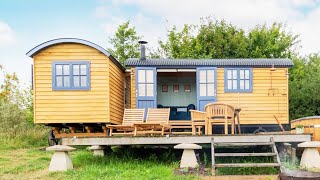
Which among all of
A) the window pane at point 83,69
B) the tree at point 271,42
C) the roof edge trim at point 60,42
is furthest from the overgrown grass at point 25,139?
the tree at point 271,42

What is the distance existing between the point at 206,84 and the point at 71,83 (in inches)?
152

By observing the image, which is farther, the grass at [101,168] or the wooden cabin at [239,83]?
the wooden cabin at [239,83]

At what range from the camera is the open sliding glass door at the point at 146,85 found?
40.6 feet

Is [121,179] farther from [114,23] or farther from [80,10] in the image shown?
[114,23]

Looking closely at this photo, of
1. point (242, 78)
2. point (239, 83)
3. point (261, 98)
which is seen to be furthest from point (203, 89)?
point (261, 98)

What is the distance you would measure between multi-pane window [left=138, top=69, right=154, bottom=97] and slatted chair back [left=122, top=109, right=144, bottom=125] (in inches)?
30.8

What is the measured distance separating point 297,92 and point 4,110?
1216 centimetres

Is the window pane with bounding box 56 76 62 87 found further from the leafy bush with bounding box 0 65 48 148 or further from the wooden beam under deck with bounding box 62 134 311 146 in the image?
the leafy bush with bounding box 0 65 48 148

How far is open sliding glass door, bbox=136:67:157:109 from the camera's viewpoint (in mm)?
12367

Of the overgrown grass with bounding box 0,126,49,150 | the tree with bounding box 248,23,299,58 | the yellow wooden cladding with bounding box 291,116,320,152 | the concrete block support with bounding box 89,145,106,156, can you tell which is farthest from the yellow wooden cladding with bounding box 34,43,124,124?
the tree with bounding box 248,23,299,58

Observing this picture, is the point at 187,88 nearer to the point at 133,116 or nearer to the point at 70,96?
the point at 133,116

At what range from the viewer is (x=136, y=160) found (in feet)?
33.2

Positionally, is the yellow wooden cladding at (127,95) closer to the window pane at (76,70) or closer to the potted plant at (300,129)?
the window pane at (76,70)

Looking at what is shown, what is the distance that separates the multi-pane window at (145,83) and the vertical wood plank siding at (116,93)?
721mm
